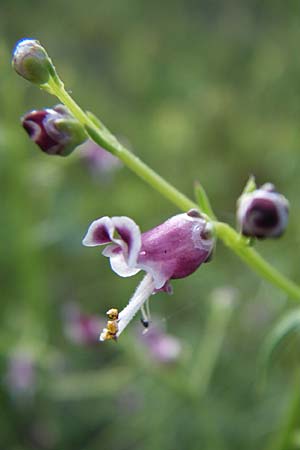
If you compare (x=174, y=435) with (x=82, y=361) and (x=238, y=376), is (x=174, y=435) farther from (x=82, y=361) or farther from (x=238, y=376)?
(x=82, y=361)

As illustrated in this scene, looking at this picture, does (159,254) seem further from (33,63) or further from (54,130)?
(33,63)

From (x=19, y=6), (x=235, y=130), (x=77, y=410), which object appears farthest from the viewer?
(x=19, y=6)

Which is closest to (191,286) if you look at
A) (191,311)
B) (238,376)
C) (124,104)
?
(191,311)

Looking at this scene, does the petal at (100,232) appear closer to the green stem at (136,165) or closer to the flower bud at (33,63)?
the green stem at (136,165)

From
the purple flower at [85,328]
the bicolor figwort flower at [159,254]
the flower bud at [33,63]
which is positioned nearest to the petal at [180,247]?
the bicolor figwort flower at [159,254]

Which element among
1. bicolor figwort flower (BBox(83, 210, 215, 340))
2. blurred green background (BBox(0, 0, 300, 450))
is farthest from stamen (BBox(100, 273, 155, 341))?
blurred green background (BBox(0, 0, 300, 450))

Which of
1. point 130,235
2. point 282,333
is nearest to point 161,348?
point 282,333

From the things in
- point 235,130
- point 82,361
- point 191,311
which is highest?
point 235,130
